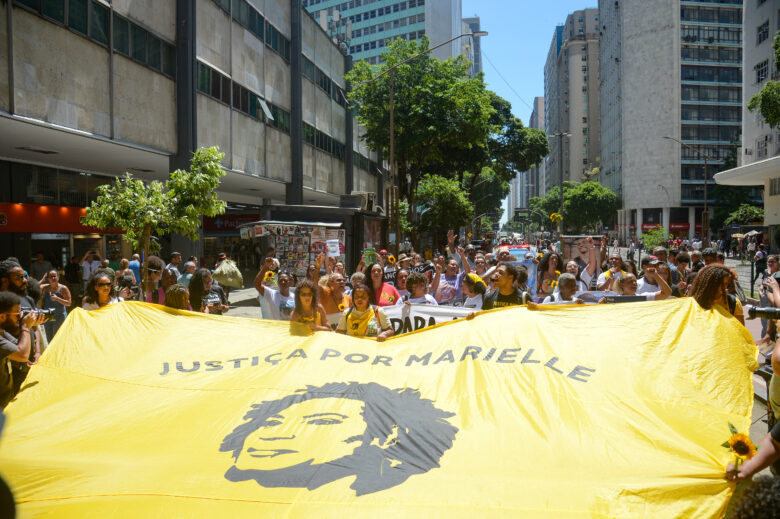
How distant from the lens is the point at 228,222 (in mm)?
32375

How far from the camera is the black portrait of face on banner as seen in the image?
3527mm

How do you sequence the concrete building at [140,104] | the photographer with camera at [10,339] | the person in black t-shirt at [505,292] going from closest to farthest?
the photographer with camera at [10,339] < the person in black t-shirt at [505,292] < the concrete building at [140,104]

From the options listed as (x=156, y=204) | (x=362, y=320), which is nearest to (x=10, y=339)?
(x=362, y=320)

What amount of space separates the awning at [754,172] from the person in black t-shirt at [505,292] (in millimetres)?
26288

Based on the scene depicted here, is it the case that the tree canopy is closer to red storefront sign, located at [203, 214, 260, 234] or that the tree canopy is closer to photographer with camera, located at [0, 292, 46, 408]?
red storefront sign, located at [203, 214, 260, 234]

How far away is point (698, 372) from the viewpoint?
469cm

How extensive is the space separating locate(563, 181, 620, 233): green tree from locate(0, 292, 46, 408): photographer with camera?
89623 millimetres

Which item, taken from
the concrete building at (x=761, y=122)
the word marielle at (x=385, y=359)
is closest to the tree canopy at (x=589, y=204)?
the concrete building at (x=761, y=122)

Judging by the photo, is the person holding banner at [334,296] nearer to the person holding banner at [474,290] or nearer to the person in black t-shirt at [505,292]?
the person holding banner at [474,290]

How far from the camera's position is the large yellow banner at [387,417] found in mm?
3287

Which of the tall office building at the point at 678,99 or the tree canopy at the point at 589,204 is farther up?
the tall office building at the point at 678,99

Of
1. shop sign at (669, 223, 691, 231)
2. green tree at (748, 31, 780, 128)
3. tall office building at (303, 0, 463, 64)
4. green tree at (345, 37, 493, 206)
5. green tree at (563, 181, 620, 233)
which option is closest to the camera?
green tree at (748, 31, 780, 128)

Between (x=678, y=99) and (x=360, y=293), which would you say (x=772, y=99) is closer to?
(x=360, y=293)

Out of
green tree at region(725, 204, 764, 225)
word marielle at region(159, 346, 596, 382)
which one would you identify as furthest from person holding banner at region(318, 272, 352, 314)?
green tree at region(725, 204, 764, 225)
